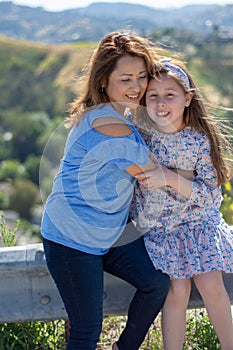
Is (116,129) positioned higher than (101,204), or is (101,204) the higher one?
(116,129)

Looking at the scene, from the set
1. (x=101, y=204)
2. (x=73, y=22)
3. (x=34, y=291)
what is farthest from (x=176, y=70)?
(x=73, y=22)

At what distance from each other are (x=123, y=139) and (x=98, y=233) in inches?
15.8

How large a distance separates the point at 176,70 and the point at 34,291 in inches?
45.8

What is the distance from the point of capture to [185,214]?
2.75 m

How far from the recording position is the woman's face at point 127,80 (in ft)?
8.63

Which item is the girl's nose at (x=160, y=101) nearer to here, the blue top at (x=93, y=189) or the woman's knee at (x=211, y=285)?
the blue top at (x=93, y=189)

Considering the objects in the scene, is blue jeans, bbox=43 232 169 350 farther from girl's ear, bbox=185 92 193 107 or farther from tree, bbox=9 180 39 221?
tree, bbox=9 180 39 221

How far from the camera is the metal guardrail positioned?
2662mm

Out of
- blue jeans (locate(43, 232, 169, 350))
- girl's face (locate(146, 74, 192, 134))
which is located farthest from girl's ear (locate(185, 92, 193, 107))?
blue jeans (locate(43, 232, 169, 350))

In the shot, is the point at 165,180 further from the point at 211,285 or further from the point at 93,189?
the point at 211,285

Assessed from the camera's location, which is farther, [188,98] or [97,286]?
[188,98]

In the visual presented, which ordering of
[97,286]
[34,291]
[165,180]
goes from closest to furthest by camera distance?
[97,286] < [165,180] < [34,291]

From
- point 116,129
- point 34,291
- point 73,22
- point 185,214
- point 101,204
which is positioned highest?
point 116,129

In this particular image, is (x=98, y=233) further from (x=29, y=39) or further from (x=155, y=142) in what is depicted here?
(x=29, y=39)
